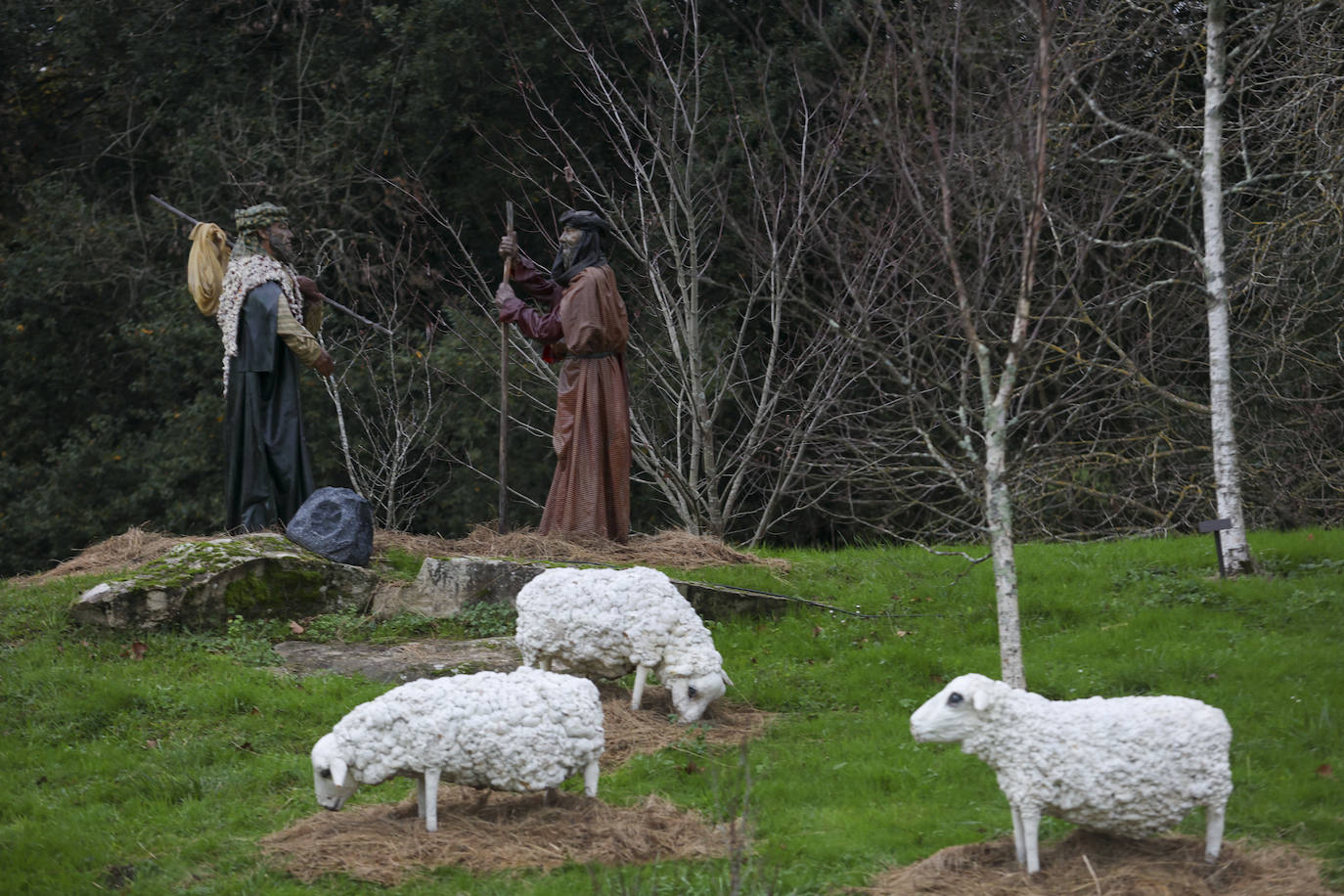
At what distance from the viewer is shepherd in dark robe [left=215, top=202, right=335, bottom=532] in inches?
460

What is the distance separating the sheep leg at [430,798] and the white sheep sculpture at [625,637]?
201cm

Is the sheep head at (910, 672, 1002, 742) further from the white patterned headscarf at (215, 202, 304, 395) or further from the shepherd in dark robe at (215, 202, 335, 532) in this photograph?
the white patterned headscarf at (215, 202, 304, 395)

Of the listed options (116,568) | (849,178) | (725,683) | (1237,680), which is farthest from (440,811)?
(849,178)

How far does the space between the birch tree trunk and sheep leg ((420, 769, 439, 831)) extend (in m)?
6.20

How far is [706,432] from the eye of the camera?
51.8 ft

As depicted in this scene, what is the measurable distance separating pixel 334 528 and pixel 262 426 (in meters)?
1.31

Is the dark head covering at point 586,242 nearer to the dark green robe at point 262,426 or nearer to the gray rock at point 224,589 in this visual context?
the dark green robe at point 262,426

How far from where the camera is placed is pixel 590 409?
11.6 m

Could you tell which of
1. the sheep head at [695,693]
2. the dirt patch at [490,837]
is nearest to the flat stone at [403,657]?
the sheep head at [695,693]

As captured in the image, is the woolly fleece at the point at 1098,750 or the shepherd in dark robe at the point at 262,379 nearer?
the woolly fleece at the point at 1098,750

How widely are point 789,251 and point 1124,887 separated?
41.8 feet

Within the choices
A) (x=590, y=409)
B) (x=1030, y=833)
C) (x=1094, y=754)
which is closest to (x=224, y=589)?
(x=590, y=409)

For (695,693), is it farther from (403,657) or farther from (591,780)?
(403,657)

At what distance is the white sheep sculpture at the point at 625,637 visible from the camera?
8062 millimetres
